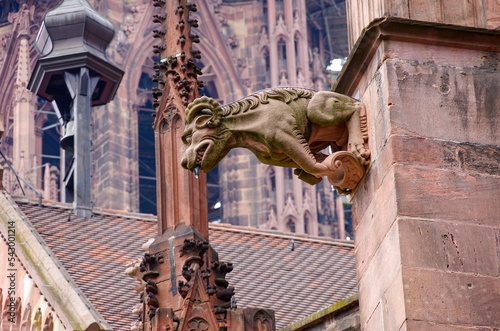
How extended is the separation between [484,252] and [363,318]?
31.9 inches

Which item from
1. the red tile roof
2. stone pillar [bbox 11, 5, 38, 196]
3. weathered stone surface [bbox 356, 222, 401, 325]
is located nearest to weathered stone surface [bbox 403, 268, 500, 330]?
weathered stone surface [bbox 356, 222, 401, 325]

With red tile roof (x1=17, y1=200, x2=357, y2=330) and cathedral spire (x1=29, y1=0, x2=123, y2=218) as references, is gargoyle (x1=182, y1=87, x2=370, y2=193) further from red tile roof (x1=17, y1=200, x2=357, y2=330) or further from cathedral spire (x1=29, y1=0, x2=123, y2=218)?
cathedral spire (x1=29, y1=0, x2=123, y2=218)

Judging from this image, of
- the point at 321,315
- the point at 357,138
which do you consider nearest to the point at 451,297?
the point at 357,138

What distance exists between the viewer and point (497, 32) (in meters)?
11.3

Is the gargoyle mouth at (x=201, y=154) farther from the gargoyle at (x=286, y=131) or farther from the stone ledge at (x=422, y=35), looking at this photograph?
the stone ledge at (x=422, y=35)

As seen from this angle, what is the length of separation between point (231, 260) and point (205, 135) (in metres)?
20.5

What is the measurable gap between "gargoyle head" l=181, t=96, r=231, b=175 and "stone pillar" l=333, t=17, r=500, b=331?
721mm

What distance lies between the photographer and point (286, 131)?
1131cm

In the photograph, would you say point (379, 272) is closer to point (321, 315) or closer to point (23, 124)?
point (321, 315)

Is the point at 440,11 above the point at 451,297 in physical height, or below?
above

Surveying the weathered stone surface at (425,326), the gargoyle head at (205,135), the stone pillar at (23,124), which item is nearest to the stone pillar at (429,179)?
the weathered stone surface at (425,326)

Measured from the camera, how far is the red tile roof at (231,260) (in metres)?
28.6

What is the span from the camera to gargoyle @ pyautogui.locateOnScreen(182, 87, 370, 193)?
11.3 m

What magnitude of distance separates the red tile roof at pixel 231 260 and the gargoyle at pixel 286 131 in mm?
15201
